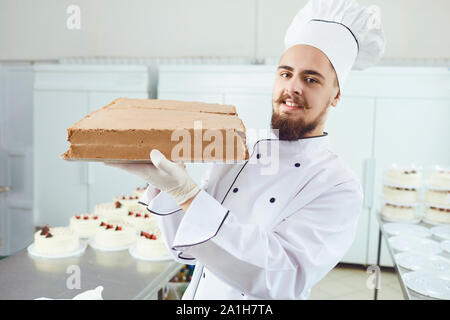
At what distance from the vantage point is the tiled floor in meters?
3.34

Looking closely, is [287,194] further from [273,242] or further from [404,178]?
[404,178]

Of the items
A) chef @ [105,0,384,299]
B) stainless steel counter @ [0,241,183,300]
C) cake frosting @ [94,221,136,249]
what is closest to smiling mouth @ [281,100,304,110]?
chef @ [105,0,384,299]

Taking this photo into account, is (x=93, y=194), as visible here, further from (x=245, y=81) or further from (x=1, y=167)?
(x=245, y=81)

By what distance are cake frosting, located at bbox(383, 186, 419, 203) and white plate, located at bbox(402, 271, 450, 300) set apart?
1.09 metres

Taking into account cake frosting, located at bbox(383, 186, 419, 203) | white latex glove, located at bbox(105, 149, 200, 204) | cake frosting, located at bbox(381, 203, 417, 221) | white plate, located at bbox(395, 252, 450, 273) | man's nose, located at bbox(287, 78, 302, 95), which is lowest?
white plate, located at bbox(395, 252, 450, 273)

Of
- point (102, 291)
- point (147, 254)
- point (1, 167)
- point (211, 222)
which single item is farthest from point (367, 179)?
point (1, 167)

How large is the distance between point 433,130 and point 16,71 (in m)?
4.87

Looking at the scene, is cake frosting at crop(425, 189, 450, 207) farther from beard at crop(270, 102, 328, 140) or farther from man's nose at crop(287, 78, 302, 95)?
man's nose at crop(287, 78, 302, 95)

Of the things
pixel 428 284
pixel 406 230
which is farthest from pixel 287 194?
pixel 406 230

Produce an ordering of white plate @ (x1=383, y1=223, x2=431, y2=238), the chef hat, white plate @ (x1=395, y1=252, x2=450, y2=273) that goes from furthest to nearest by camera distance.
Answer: white plate @ (x1=383, y1=223, x2=431, y2=238), white plate @ (x1=395, y1=252, x2=450, y2=273), the chef hat

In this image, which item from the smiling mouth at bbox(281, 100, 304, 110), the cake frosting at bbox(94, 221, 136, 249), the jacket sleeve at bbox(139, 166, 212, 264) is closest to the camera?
the jacket sleeve at bbox(139, 166, 212, 264)

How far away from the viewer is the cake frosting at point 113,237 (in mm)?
2072

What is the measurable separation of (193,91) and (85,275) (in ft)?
8.67

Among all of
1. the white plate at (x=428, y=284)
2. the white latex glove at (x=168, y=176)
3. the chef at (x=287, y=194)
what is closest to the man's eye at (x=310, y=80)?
the chef at (x=287, y=194)
